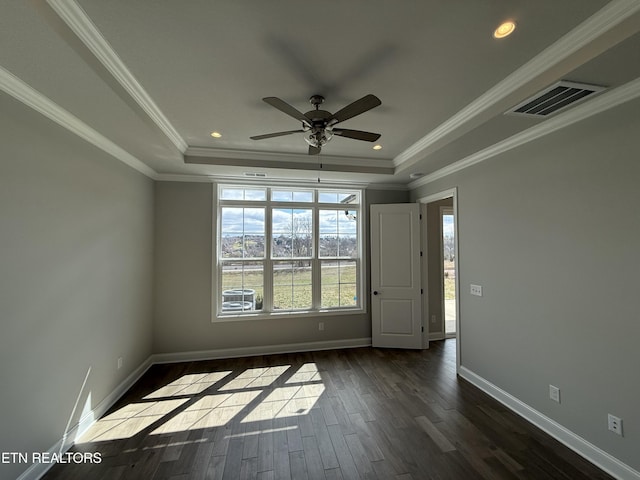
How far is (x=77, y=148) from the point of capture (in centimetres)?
226

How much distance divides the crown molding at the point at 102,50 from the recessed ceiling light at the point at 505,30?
7.27 feet

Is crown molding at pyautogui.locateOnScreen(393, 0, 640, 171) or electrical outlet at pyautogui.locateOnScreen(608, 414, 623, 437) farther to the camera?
electrical outlet at pyautogui.locateOnScreen(608, 414, 623, 437)

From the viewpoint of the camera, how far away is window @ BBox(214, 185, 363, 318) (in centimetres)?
410

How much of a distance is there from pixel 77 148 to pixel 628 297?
4348 mm

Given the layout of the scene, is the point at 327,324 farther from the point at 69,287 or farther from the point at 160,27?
the point at 160,27

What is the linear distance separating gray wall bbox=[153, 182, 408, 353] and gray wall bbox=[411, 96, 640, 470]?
3.23m


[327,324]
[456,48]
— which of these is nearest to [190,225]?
[327,324]

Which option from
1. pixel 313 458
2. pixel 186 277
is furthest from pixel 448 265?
pixel 186 277

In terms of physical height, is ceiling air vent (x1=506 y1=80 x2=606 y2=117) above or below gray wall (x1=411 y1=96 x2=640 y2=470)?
above

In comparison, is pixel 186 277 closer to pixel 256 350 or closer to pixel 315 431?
pixel 256 350

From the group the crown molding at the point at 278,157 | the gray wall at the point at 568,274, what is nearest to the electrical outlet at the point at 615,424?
the gray wall at the point at 568,274

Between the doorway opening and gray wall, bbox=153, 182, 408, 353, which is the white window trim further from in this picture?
the doorway opening

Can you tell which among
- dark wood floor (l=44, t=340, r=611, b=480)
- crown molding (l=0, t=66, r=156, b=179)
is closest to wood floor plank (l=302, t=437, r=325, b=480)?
dark wood floor (l=44, t=340, r=611, b=480)

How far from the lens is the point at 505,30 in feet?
4.90
